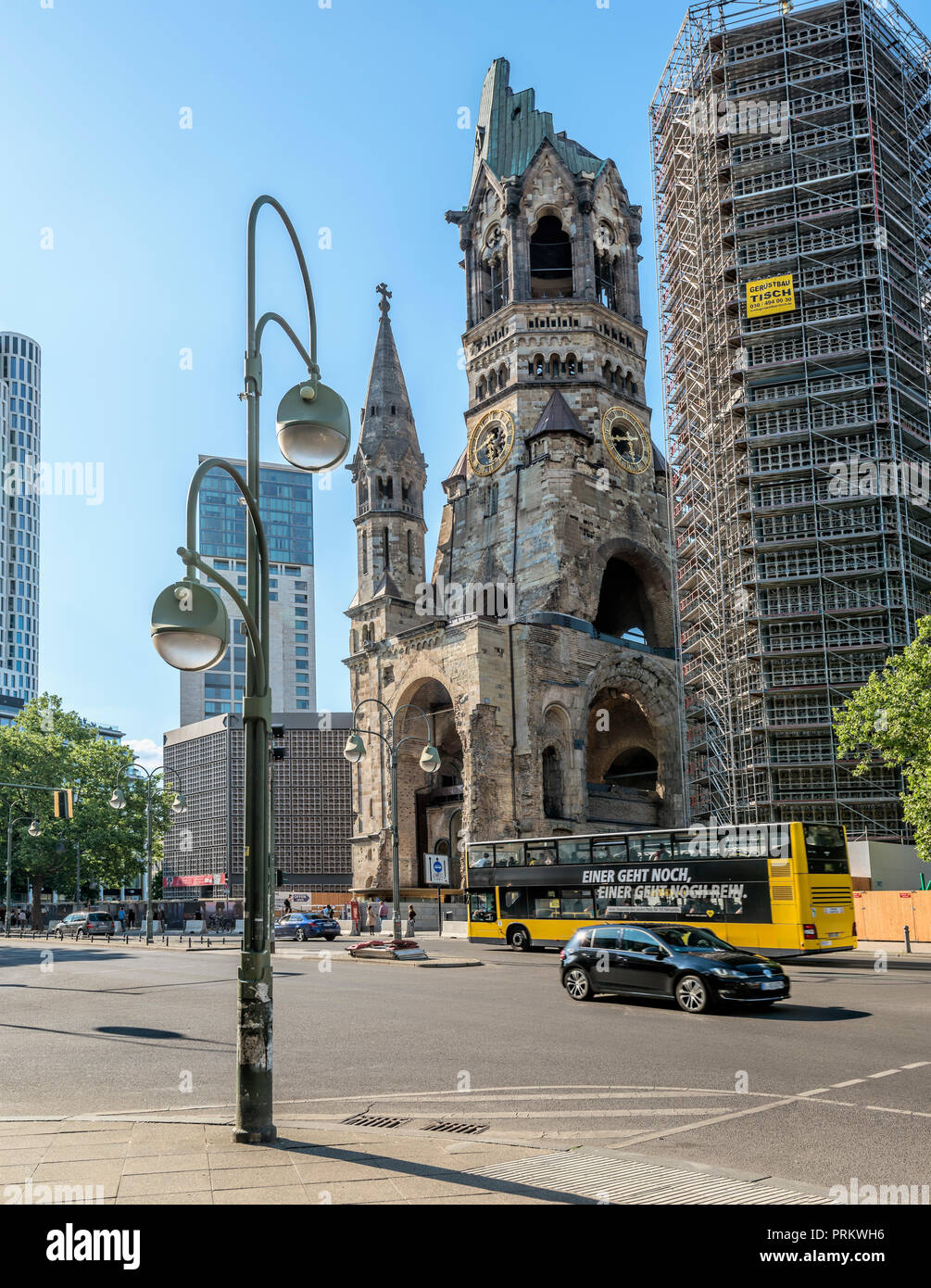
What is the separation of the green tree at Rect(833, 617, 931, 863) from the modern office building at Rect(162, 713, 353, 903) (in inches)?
2092

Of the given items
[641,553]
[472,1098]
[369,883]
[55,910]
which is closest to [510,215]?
[641,553]

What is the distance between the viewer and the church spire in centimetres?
6512

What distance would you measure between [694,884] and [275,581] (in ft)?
475

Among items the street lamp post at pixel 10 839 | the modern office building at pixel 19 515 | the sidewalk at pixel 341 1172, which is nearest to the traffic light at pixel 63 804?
the street lamp post at pixel 10 839

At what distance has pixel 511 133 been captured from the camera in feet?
224

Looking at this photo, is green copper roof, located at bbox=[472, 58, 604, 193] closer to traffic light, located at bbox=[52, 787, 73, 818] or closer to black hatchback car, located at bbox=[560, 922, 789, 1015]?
traffic light, located at bbox=[52, 787, 73, 818]

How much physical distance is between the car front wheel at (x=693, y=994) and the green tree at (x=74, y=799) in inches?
2090

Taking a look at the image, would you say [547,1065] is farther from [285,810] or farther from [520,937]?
[285,810]

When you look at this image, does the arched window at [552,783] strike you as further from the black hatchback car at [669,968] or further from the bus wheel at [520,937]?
the black hatchback car at [669,968]

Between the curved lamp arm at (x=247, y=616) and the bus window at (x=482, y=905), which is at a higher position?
the curved lamp arm at (x=247, y=616)

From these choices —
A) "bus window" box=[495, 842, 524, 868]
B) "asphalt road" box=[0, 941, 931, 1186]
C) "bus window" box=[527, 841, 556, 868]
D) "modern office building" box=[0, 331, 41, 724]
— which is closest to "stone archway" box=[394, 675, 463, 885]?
"bus window" box=[495, 842, 524, 868]

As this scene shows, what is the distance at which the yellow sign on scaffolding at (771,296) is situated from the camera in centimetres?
4419

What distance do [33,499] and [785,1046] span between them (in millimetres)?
156809
